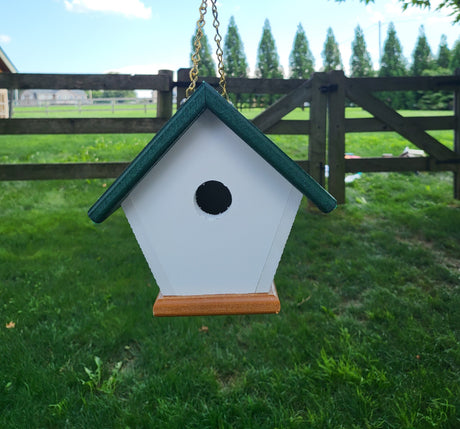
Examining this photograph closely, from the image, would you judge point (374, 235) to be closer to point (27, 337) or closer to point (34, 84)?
point (27, 337)

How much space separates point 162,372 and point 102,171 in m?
2.63

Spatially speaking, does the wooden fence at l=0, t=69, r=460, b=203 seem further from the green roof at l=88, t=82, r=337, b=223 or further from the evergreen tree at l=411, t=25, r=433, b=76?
the evergreen tree at l=411, t=25, r=433, b=76

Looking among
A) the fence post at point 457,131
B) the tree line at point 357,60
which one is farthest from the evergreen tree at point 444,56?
the fence post at point 457,131

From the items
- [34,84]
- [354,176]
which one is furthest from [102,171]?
[354,176]

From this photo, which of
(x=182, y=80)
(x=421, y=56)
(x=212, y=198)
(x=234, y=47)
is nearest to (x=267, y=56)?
(x=234, y=47)

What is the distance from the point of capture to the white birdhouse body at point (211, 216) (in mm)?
1405

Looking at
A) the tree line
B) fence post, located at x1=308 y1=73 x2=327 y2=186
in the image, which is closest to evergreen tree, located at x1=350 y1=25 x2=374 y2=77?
the tree line

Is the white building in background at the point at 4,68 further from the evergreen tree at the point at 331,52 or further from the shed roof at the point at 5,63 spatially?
A: the evergreen tree at the point at 331,52

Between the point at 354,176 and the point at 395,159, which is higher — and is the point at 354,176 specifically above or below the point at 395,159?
below

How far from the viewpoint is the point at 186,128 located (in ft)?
4.30

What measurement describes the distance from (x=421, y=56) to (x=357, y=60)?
6715 millimetres

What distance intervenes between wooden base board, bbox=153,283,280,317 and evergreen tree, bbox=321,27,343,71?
4458 centimetres

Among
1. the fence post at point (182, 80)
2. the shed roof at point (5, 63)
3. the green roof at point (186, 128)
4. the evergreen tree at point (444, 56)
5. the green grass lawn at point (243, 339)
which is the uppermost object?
the evergreen tree at point (444, 56)

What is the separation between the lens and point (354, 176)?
24.8 feet
